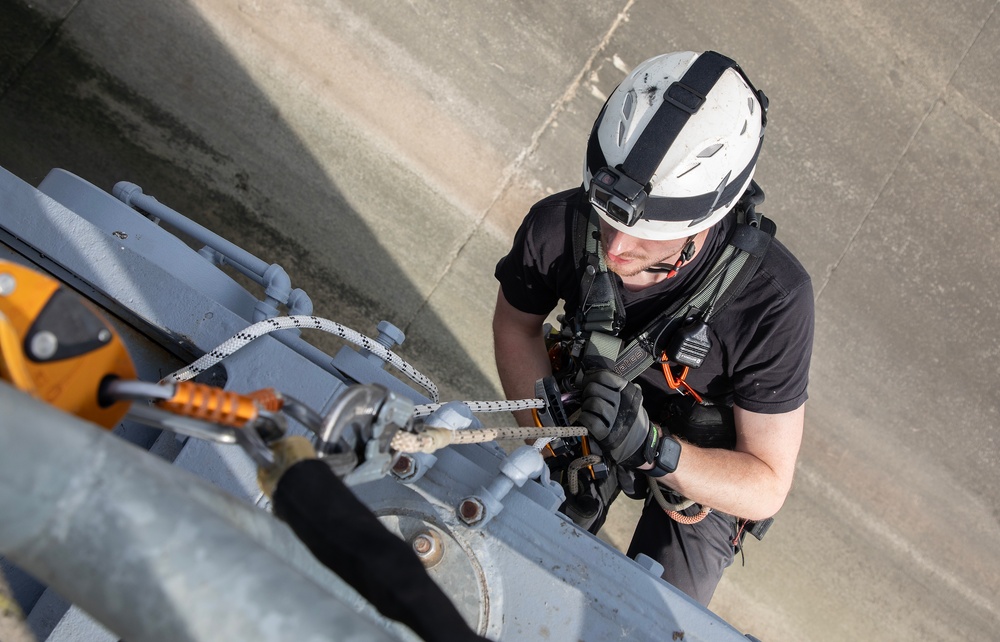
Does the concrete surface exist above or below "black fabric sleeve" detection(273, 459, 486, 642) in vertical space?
above

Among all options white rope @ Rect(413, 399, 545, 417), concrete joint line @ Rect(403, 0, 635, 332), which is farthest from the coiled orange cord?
concrete joint line @ Rect(403, 0, 635, 332)

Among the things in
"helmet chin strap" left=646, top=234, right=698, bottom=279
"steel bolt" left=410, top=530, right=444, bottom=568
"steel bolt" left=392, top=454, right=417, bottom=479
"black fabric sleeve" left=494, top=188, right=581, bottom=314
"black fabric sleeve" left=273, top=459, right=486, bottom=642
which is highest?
"helmet chin strap" left=646, top=234, right=698, bottom=279

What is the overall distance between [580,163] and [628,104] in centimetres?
175

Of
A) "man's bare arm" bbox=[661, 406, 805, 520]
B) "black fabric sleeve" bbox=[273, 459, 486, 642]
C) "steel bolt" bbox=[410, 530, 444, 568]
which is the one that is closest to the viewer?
"black fabric sleeve" bbox=[273, 459, 486, 642]

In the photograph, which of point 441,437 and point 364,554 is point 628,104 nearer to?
point 441,437

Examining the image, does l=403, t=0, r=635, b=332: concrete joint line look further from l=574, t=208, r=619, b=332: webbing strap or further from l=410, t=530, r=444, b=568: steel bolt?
l=410, t=530, r=444, b=568: steel bolt

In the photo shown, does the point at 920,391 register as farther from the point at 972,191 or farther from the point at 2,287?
the point at 2,287

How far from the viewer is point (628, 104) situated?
223 centimetres

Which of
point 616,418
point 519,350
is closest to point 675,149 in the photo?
point 616,418

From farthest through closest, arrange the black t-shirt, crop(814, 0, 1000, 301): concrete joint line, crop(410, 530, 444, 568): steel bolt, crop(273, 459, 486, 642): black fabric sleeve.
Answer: crop(814, 0, 1000, 301): concrete joint line < the black t-shirt < crop(410, 530, 444, 568): steel bolt < crop(273, 459, 486, 642): black fabric sleeve

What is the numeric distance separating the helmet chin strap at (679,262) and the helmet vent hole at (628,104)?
0.42m

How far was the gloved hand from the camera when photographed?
92 centimetres

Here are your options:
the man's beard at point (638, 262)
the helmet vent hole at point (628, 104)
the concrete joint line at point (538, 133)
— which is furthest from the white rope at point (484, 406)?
the concrete joint line at point (538, 133)

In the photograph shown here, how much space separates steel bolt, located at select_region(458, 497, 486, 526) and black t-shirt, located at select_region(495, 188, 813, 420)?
41.0 inches
